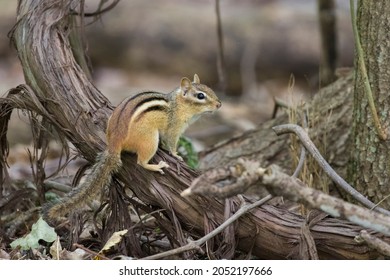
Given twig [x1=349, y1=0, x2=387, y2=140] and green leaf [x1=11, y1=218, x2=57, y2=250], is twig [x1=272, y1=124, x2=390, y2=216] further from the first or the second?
green leaf [x1=11, y1=218, x2=57, y2=250]

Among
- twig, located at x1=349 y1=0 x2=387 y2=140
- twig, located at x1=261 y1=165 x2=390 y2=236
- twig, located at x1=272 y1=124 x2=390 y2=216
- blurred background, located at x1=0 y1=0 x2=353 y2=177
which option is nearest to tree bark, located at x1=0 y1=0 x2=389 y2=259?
twig, located at x1=272 y1=124 x2=390 y2=216

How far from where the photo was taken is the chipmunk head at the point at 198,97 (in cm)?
406

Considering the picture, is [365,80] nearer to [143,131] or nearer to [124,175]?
[143,131]

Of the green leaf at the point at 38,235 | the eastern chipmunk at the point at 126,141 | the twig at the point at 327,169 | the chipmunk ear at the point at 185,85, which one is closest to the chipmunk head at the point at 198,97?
the chipmunk ear at the point at 185,85

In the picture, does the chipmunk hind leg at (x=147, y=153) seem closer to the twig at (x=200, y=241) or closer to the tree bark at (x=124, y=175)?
the tree bark at (x=124, y=175)

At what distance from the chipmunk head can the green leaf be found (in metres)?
1.00

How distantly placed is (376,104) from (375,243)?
101 centimetres

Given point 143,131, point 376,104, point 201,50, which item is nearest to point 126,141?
point 143,131

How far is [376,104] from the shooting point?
4.09 metres

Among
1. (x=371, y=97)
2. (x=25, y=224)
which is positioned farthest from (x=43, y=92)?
(x=371, y=97)

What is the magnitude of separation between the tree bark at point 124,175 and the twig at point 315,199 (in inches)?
16.1

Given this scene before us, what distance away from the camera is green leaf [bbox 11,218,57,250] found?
12.7ft
